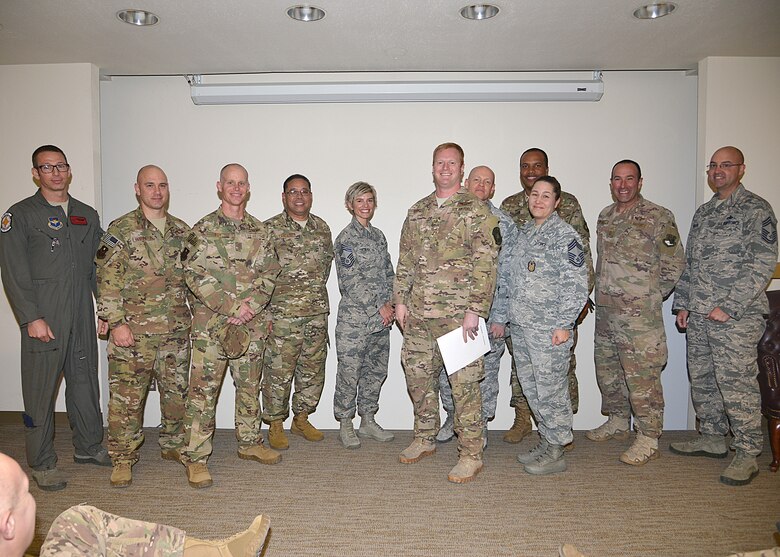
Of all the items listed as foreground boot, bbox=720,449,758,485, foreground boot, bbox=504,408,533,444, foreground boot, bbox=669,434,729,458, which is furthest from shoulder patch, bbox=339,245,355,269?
foreground boot, bbox=720,449,758,485

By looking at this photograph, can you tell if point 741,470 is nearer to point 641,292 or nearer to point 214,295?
point 641,292

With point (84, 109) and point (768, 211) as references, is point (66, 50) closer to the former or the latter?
point (84, 109)

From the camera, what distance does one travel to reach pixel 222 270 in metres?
3.15

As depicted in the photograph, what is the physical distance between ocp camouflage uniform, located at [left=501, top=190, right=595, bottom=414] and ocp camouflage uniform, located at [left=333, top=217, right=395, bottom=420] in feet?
3.08

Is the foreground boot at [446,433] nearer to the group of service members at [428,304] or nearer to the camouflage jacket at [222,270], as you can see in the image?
the group of service members at [428,304]

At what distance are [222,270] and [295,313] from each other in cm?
75

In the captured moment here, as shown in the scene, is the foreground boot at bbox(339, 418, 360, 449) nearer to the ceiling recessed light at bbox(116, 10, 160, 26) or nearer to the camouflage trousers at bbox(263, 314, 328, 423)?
the camouflage trousers at bbox(263, 314, 328, 423)

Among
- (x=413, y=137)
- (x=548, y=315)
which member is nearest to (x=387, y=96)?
(x=413, y=137)

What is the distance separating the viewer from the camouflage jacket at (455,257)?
309 cm

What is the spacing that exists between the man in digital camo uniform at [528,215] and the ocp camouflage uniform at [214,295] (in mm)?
1769

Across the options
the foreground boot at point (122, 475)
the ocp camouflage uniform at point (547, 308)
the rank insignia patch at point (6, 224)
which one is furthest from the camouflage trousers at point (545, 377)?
the rank insignia patch at point (6, 224)

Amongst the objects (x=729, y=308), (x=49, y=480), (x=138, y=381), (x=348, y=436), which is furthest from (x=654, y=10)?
(x=49, y=480)

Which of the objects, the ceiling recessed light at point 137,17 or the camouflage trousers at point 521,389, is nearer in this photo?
the ceiling recessed light at point 137,17

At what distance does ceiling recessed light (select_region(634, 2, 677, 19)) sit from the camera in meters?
3.11
